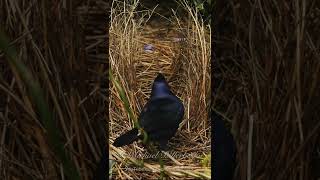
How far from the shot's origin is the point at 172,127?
2.53 feet

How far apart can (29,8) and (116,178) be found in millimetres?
299

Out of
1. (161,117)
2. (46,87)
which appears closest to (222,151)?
(161,117)

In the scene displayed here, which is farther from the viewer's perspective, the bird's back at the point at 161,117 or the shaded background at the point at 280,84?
the bird's back at the point at 161,117

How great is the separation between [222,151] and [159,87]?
14cm

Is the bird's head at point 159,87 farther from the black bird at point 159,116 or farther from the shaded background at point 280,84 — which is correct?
the shaded background at point 280,84

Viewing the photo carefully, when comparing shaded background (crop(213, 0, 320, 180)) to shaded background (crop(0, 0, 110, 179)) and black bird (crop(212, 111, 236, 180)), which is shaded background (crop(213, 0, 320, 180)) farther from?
shaded background (crop(0, 0, 110, 179))

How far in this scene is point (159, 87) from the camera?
768mm

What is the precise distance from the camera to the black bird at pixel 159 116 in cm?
76

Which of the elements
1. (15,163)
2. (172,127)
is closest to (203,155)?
(172,127)

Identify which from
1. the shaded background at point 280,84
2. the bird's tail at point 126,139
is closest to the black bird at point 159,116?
the bird's tail at point 126,139

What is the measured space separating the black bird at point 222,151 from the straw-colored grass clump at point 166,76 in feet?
0.05

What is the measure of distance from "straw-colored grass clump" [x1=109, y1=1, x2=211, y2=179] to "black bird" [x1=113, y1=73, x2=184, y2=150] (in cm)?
1

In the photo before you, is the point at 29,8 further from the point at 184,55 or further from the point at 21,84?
the point at 184,55

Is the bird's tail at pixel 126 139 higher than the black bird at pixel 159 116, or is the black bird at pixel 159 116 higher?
the black bird at pixel 159 116
